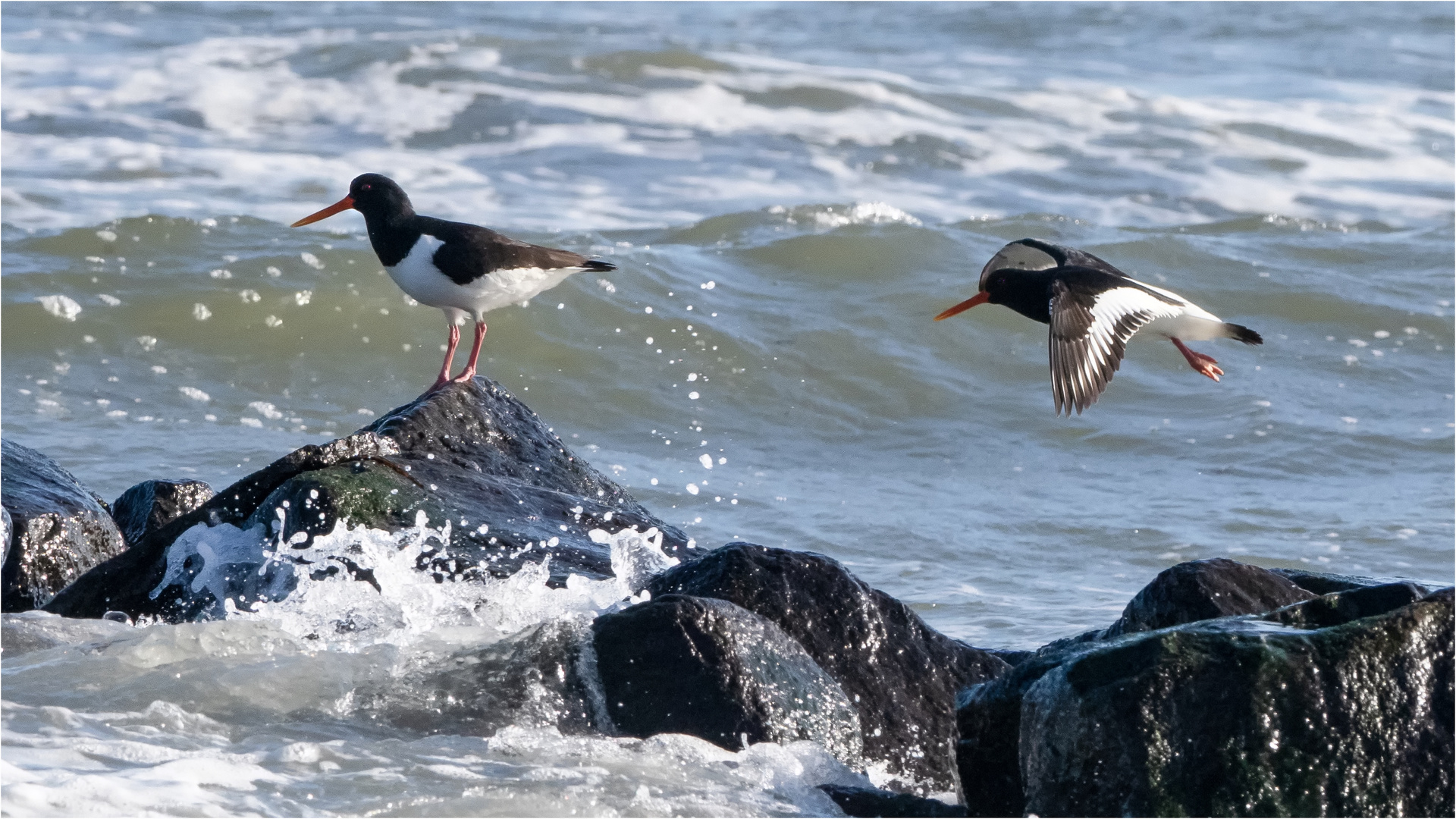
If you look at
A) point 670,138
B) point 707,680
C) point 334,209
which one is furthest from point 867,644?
point 670,138

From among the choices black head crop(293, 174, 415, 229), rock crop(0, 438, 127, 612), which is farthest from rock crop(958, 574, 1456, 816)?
black head crop(293, 174, 415, 229)

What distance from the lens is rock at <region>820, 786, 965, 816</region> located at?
331cm

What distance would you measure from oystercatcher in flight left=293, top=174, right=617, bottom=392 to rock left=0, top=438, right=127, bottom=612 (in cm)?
131

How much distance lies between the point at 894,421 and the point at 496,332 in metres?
2.48

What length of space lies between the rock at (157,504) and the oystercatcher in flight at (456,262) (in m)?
0.97

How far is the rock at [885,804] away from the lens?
3.31 meters

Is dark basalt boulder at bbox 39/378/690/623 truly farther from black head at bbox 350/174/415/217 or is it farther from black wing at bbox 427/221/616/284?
black head at bbox 350/174/415/217

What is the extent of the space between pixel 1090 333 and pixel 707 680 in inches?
98.1

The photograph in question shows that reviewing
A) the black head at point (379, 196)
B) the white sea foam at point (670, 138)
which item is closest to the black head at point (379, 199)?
the black head at point (379, 196)

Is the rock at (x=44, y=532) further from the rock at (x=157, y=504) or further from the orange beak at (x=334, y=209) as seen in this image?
the orange beak at (x=334, y=209)

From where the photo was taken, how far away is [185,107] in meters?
14.1

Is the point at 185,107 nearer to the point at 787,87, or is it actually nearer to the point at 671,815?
the point at 787,87

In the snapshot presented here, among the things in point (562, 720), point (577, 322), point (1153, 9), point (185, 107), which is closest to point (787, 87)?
point (185, 107)

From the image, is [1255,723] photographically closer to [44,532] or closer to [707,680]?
[707,680]
